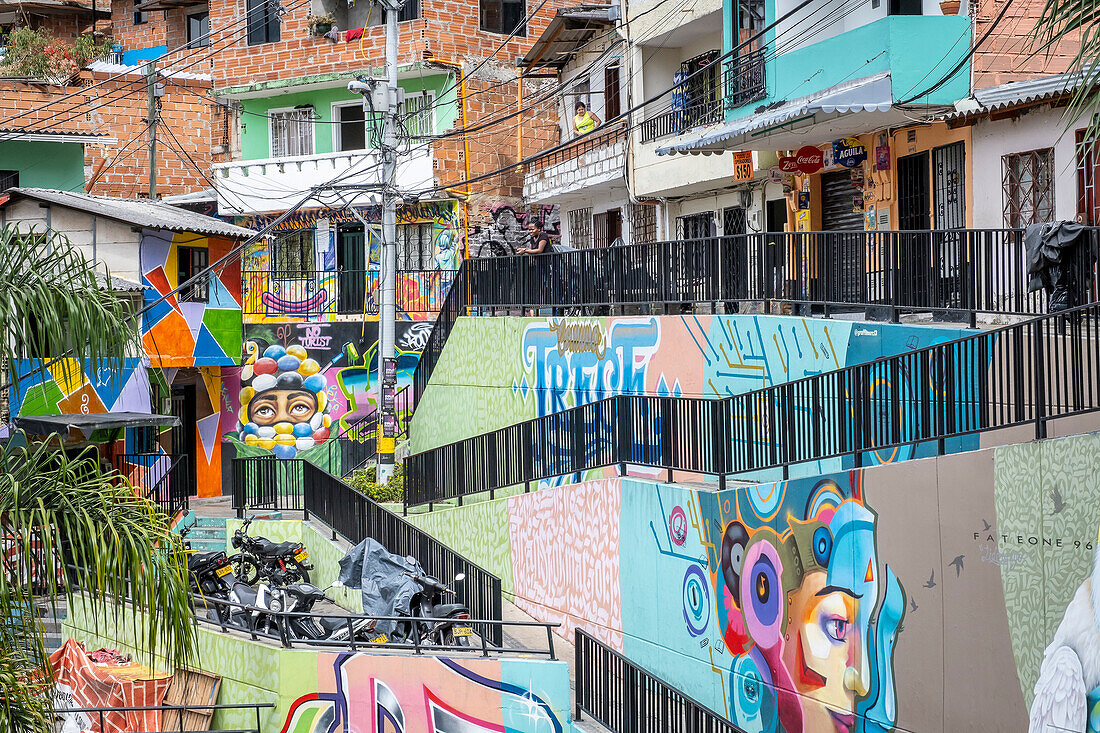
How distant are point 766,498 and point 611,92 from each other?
57.7ft

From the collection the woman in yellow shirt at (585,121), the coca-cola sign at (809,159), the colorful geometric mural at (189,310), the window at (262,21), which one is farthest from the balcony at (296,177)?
the coca-cola sign at (809,159)

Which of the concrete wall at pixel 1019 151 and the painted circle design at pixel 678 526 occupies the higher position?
the concrete wall at pixel 1019 151

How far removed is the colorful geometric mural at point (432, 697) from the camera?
13.2m

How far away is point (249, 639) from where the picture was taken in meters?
14.5

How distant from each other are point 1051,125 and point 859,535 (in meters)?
7.17

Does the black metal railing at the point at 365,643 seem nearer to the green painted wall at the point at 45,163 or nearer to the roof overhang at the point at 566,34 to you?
the roof overhang at the point at 566,34

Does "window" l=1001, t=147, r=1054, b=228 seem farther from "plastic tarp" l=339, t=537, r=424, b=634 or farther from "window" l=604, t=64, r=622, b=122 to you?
"window" l=604, t=64, r=622, b=122

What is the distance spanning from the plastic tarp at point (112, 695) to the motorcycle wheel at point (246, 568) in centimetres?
434

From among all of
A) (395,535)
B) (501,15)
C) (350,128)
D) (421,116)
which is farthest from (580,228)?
(395,535)

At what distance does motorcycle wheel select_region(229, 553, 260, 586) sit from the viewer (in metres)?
19.5

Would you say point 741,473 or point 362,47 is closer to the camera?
point 741,473

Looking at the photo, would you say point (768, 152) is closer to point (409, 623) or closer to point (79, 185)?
point (409, 623)

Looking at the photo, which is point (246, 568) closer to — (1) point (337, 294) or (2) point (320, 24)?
(1) point (337, 294)

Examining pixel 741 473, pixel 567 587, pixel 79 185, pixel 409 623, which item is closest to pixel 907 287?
pixel 741 473
